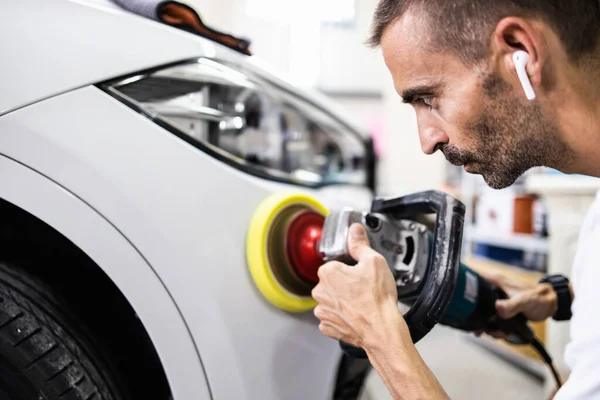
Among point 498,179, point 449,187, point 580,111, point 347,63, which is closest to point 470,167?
point 498,179

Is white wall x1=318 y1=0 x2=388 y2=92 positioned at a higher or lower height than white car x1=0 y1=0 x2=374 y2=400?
higher

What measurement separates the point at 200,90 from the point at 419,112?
406 mm

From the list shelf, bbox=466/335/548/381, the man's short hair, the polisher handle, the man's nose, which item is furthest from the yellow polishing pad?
shelf, bbox=466/335/548/381

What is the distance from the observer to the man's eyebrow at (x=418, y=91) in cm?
61

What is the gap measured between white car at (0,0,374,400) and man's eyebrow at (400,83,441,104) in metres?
0.29

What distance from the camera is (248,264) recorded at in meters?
0.74

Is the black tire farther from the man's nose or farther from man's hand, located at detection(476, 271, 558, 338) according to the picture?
man's hand, located at detection(476, 271, 558, 338)

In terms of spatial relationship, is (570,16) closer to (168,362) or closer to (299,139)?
(168,362)

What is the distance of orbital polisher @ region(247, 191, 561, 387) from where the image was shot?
0.67 m

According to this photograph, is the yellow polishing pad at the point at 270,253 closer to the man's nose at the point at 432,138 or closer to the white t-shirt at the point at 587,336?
the man's nose at the point at 432,138

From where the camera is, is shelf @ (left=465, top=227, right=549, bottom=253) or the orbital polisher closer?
the orbital polisher

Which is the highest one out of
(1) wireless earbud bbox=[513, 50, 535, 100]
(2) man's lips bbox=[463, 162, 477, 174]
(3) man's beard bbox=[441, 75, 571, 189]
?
(1) wireless earbud bbox=[513, 50, 535, 100]

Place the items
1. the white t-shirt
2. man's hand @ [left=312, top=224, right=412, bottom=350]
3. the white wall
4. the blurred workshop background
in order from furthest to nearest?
1. the white wall
2. the blurred workshop background
3. man's hand @ [left=312, top=224, right=412, bottom=350]
4. the white t-shirt

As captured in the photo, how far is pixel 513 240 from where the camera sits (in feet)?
6.80
